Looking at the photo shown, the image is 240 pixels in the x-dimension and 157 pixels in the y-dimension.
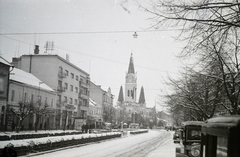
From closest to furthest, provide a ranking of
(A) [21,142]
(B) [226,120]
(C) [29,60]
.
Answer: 1. (B) [226,120]
2. (A) [21,142]
3. (C) [29,60]

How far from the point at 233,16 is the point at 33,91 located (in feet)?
120

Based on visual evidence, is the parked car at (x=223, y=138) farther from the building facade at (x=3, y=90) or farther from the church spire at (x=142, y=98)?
the church spire at (x=142, y=98)

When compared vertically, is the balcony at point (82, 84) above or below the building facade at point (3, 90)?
above

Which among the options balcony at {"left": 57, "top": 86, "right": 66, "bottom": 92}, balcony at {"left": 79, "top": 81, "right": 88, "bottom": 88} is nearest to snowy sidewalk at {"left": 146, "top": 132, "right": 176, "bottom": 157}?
balcony at {"left": 57, "top": 86, "right": 66, "bottom": 92}

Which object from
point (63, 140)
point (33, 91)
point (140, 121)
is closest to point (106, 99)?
point (140, 121)

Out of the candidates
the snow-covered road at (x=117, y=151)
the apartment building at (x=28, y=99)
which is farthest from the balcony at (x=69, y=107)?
the snow-covered road at (x=117, y=151)

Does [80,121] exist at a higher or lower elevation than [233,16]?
lower

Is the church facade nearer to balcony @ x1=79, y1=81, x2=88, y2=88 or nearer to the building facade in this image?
balcony @ x1=79, y1=81, x2=88, y2=88

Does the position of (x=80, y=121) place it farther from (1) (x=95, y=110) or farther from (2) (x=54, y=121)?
(1) (x=95, y=110)

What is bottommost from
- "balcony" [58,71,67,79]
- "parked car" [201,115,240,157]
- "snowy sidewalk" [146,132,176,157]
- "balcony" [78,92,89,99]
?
"snowy sidewalk" [146,132,176,157]

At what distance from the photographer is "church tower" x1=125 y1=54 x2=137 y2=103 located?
126500mm

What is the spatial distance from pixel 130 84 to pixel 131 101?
15.1m

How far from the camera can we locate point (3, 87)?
32438 mm

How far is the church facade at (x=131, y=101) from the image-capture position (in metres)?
123
